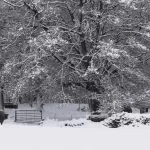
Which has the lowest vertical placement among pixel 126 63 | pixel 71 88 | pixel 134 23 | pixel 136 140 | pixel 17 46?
pixel 136 140

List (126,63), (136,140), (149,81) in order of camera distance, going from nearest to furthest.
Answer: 1. (136,140)
2. (126,63)
3. (149,81)

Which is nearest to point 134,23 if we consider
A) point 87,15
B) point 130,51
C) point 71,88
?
point 130,51

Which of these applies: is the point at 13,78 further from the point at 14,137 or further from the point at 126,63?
the point at 14,137

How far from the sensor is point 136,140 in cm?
764

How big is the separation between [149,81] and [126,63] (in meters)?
2.18

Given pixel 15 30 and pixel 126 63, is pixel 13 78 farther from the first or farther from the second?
pixel 126 63

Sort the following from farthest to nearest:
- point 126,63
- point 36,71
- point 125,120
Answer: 1. point 126,63
2. point 36,71
3. point 125,120

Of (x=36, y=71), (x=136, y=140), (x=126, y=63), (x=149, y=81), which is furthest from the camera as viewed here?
(x=149, y=81)

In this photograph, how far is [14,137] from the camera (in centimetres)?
789

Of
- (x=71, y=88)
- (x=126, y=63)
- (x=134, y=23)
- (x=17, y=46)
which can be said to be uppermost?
(x=134, y=23)

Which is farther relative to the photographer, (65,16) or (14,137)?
(65,16)

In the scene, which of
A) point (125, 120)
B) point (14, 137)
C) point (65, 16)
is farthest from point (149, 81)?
point (14, 137)

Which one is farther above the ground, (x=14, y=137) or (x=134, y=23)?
(x=134, y=23)

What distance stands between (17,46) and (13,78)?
A: 2084 mm
